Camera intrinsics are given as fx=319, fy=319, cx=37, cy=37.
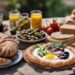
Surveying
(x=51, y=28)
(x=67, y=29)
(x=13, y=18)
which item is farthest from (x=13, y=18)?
(x=67, y=29)

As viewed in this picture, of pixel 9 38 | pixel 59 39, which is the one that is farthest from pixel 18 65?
pixel 59 39

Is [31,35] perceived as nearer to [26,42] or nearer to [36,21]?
[26,42]

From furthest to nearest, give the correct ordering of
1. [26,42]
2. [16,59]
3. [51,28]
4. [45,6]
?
1. [45,6]
2. [51,28]
3. [26,42]
4. [16,59]

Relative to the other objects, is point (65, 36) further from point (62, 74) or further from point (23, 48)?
point (62, 74)

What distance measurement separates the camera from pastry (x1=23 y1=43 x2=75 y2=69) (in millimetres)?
2076

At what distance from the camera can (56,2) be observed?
471 cm

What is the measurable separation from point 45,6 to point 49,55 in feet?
9.04

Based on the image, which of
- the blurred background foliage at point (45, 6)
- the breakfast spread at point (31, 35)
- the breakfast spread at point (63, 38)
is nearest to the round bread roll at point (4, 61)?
the breakfast spread at point (31, 35)

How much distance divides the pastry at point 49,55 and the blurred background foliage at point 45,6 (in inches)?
98.1

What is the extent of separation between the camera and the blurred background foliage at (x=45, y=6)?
15.6 ft

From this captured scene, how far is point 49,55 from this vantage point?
2133mm

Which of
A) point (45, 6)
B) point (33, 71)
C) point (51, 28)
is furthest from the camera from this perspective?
point (45, 6)

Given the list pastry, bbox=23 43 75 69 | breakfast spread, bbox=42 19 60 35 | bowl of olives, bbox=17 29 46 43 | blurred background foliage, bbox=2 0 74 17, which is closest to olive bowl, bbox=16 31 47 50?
bowl of olives, bbox=17 29 46 43

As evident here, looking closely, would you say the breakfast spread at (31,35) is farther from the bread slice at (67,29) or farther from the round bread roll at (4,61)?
the round bread roll at (4,61)
